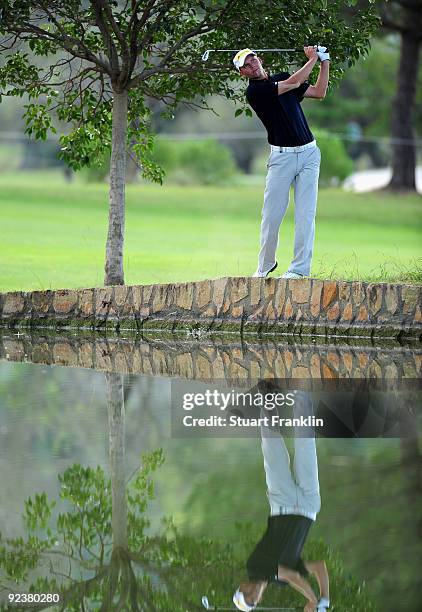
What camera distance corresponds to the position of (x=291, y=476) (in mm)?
5773

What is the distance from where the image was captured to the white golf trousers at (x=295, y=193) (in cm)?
1135

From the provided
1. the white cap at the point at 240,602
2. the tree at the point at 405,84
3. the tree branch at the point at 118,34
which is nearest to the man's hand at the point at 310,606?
the white cap at the point at 240,602

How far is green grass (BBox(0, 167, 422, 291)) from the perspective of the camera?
17.2 metres

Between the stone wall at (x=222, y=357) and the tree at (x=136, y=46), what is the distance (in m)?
2.13

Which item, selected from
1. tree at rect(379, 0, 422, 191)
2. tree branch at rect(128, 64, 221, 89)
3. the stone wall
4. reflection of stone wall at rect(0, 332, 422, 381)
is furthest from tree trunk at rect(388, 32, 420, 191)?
reflection of stone wall at rect(0, 332, 422, 381)

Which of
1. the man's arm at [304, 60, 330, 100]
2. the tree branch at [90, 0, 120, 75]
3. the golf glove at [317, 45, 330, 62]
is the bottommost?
the man's arm at [304, 60, 330, 100]

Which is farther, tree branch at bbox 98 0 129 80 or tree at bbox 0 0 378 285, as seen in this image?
tree branch at bbox 98 0 129 80

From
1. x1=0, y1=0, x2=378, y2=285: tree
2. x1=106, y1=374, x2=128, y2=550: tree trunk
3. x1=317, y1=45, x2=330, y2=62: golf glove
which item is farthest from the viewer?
x1=0, y1=0, x2=378, y2=285: tree

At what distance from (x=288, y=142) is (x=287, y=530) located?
22.5 feet

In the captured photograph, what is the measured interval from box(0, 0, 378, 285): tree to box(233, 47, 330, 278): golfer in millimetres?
1407

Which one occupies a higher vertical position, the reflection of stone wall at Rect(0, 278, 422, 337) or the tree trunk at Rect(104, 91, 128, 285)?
the tree trunk at Rect(104, 91, 128, 285)

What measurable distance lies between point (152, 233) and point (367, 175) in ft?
103

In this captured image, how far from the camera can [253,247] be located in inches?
910

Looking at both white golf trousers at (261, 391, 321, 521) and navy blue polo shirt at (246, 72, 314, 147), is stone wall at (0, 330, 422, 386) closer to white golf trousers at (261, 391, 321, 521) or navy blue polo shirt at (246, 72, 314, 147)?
navy blue polo shirt at (246, 72, 314, 147)
